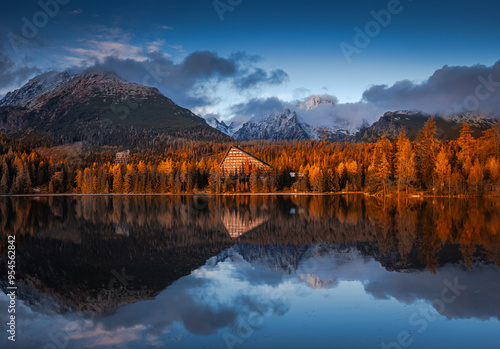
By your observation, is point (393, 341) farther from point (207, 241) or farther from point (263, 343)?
point (207, 241)

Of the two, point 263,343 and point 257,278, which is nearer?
point 263,343

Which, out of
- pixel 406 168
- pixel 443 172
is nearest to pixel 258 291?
pixel 406 168

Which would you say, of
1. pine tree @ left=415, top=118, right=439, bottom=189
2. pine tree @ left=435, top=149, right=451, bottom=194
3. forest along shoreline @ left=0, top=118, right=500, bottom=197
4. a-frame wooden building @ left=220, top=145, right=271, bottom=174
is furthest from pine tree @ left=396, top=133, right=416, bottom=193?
a-frame wooden building @ left=220, top=145, right=271, bottom=174

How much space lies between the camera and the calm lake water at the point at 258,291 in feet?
39.3

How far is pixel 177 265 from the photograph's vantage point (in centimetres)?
2089

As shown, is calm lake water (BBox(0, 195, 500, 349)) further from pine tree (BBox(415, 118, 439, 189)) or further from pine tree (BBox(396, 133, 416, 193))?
pine tree (BBox(415, 118, 439, 189))

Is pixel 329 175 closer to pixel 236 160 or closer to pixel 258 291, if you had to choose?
pixel 236 160

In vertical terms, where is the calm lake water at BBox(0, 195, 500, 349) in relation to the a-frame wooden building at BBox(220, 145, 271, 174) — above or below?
below

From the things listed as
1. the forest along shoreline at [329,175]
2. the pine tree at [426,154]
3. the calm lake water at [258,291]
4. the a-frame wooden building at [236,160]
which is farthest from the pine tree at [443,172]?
the a-frame wooden building at [236,160]

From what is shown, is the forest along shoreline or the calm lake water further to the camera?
the forest along shoreline

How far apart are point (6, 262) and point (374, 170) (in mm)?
94976

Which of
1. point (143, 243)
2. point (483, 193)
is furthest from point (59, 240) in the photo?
point (483, 193)

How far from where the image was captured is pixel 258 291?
16.3 metres

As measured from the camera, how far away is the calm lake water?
12.0m
